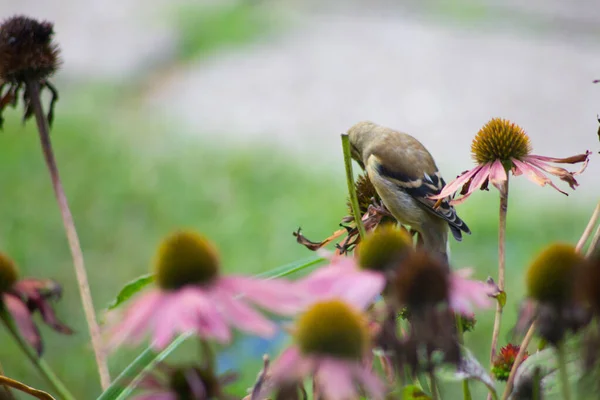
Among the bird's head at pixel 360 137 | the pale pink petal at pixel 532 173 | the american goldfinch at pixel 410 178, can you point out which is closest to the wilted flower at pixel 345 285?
the pale pink petal at pixel 532 173

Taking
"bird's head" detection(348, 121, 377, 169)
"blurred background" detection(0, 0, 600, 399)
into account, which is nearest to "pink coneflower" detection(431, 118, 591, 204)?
"bird's head" detection(348, 121, 377, 169)

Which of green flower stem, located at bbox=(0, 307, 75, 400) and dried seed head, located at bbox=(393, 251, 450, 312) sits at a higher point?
dried seed head, located at bbox=(393, 251, 450, 312)

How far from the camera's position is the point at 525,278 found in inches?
18.1

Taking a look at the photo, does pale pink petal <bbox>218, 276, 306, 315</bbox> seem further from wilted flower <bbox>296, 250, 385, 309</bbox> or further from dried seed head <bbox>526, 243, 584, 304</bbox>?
dried seed head <bbox>526, 243, 584, 304</bbox>

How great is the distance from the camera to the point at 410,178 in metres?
1.42

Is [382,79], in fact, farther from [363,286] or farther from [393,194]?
[363,286]

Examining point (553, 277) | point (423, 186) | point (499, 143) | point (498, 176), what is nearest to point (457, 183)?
point (498, 176)

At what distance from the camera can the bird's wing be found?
4.34 ft

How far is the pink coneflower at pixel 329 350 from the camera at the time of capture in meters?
0.39

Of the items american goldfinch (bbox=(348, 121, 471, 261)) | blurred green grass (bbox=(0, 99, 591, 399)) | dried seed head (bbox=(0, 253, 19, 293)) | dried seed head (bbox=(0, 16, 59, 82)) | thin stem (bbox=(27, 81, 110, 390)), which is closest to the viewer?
dried seed head (bbox=(0, 253, 19, 293))

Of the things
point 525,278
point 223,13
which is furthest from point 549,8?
point 525,278

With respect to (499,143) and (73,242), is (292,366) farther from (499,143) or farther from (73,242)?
(499,143)

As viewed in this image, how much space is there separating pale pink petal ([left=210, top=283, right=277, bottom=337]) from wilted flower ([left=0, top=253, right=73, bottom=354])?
0.19 metres

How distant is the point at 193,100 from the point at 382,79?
117cm
